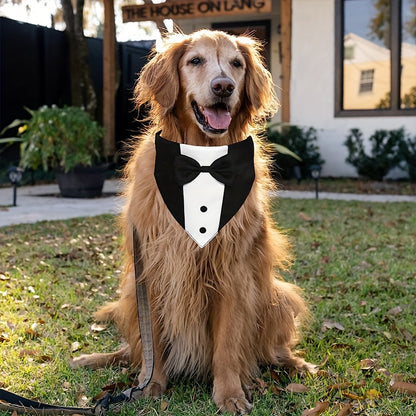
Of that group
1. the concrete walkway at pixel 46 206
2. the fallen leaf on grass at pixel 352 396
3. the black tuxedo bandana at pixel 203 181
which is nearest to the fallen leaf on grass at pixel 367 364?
the fallen leaf on grass at pixel 352 396

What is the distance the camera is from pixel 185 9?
11.6 meters

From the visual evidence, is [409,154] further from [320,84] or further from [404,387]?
[404,387]

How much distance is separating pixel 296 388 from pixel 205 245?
0.82 meters

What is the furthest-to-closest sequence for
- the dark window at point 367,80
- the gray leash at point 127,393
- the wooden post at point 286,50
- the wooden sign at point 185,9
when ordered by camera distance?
1. the dark window at point 367,80
2. the wooden post at point 286,50
3. the wooden sign at point 185,9
4. the gray leash at point 127,393

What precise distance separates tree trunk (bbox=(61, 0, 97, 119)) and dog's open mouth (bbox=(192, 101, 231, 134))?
10245 millimetres

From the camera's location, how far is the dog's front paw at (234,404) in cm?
262

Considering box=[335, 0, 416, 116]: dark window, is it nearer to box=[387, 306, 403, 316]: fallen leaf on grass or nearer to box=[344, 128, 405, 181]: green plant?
box=[344, 128, 405, 181]: green plant

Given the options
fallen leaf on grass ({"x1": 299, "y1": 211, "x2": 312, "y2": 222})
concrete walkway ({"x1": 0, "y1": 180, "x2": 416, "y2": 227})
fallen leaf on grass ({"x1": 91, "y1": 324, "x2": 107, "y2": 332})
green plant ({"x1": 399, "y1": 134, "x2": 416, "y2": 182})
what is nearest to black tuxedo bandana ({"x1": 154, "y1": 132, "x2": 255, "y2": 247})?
fallen leaf on grass ({"x1": 91, "y1": 324, "x2": 107, "y2": 332})

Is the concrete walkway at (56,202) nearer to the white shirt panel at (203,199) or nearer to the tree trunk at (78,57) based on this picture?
the tree trunk at (78,57)

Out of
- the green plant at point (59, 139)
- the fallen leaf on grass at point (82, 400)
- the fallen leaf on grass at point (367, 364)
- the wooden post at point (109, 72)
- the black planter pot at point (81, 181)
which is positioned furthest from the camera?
the wooden post at point (109, 72)

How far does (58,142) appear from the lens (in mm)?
9391

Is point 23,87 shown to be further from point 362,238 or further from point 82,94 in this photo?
point 362,238

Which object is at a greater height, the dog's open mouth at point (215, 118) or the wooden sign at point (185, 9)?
the wooden sign at point (185, 9)

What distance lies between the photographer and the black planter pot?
9.59 meters
